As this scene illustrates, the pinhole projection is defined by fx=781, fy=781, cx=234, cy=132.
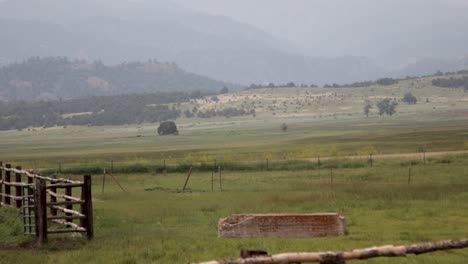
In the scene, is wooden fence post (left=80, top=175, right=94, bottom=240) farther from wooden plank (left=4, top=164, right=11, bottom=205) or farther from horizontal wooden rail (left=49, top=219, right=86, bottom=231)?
wooden plank (left=4, top=164, right=11, bottom=205)

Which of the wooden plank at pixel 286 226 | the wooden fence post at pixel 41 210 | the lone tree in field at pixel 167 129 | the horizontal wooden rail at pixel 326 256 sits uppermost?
the horizontal wooden rail at pixel 326 256

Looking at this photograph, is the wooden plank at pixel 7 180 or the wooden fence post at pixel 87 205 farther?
the wooden plank at pixel 7 180

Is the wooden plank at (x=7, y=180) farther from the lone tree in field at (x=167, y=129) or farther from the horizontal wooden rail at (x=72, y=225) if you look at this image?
the lone tree in field at (x=167, y=129)

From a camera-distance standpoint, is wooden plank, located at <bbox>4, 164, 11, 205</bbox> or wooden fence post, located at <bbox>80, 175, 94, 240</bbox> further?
wooden plank, located at <bbox>4, 164, 11, 205</bbox>

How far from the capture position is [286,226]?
22.8 meters

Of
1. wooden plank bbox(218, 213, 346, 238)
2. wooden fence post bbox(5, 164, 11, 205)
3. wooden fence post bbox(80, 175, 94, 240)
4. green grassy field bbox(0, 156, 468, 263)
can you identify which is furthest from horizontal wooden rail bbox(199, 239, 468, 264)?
wooden fence post bbox(5, 164, 11, 205)

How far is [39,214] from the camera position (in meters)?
21.5

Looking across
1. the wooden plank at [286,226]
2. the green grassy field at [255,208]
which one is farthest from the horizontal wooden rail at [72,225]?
the wooden plank at [286,226]

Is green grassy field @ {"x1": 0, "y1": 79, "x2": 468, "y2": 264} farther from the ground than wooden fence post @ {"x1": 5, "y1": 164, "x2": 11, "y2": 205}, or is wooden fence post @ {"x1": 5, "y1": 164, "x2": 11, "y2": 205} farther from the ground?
wooden fence post @ {"x1": 5, "y1": 164, "x2": 11, "y2": 205}

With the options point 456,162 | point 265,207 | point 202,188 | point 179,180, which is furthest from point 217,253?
point 456,162

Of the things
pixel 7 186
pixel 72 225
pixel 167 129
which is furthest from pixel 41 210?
pixel 167 129

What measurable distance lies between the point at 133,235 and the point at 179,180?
94.5 ft

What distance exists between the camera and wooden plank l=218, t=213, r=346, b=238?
22.6 m

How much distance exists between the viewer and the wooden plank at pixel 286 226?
22.6 metres
